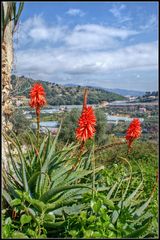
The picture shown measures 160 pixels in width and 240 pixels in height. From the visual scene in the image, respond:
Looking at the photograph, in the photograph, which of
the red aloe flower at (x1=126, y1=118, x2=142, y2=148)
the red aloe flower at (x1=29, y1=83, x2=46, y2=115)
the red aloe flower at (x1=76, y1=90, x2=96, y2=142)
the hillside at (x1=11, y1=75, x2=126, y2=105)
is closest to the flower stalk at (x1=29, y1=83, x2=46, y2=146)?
the red aloe flower at (x1=29, y1=83, x2=46, y2=115)

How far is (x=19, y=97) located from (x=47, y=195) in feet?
16.7

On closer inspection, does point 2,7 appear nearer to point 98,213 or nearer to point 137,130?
point 98,213

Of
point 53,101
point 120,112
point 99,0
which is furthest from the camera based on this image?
point 120,112

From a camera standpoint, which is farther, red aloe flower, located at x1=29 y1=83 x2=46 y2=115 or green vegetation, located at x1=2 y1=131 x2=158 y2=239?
red aloe flower, located at x1=29 y1=83 x2=46 y2=115

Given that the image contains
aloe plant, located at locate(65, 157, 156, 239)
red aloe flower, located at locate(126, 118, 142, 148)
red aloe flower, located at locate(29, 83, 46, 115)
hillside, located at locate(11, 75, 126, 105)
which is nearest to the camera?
aloe plant, located at locate(65, 157, 156, 239)

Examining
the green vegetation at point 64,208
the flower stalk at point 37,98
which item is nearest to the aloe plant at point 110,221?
the green vegetation at point 64,208

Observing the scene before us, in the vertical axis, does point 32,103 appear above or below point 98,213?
above

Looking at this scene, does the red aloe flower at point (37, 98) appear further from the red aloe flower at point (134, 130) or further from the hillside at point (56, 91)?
the hillside at point (56, 91)

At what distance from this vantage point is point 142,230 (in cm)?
268

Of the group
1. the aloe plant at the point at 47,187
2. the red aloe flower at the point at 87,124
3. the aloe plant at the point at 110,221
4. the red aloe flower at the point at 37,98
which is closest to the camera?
the aloe plant at the point at 110,221

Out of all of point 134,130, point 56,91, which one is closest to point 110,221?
point 134,130

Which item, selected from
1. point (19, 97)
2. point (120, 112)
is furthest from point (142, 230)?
point (120, 112)

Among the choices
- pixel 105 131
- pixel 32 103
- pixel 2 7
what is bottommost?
pixel 105 131

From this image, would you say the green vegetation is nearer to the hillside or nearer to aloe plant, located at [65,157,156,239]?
aloe plant, located at [65,157,156,239]
